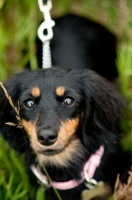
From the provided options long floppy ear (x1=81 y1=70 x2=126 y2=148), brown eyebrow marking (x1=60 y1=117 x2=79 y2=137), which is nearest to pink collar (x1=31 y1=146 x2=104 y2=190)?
long floppy ear (x1=81 y1=70 x2=126 y2=148)

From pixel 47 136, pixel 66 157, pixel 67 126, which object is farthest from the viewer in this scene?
pixel 66 157

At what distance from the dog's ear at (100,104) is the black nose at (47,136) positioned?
32cm

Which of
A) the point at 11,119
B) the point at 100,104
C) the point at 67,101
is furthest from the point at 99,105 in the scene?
the point at 11,119

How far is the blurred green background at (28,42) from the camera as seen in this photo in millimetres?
2436

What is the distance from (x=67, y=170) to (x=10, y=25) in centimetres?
162

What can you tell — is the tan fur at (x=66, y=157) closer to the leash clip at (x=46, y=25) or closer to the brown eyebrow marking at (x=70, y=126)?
the brown eyebrow marking at (x=70, y=126)

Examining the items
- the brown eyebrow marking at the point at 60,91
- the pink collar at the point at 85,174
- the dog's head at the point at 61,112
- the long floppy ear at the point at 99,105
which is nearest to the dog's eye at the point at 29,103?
the dog's head at the point at 61,112

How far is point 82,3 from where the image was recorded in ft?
11.5

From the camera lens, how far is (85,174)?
2.20 m

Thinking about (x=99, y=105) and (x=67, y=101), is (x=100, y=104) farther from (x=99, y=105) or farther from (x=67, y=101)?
(x=67, y=101)

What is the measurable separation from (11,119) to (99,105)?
457mm

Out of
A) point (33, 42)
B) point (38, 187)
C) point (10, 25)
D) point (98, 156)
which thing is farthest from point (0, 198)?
point (10, 25)

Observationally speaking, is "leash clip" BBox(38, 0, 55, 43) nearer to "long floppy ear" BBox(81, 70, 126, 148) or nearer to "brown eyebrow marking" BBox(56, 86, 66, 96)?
"long floppy ear" BBox(81, 70, 126, 148)

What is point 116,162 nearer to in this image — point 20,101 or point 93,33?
point 20,101
